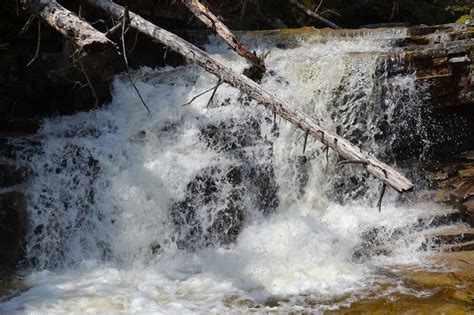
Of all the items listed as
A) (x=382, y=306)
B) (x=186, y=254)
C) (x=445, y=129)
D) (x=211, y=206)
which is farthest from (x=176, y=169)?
(x=445, y=129)

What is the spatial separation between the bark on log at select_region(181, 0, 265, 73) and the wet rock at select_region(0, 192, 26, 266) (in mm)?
3565

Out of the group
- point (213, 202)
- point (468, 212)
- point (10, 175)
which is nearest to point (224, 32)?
point (213, 202)

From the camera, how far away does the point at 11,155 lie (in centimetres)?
825

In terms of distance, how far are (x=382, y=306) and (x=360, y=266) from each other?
135 centimetres

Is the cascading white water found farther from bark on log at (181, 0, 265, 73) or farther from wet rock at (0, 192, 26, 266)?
bark on log at (181, 0, 265, 73)

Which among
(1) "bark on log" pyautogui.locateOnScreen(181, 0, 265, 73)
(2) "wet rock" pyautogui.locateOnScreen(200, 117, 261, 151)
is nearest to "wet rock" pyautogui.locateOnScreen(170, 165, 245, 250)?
(2) "wet rock" pyautogui.locateOnScreen(200, 117, 261, 151)

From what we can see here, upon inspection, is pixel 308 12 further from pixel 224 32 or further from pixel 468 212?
pixel 468 212

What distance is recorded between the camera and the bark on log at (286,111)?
529 cm

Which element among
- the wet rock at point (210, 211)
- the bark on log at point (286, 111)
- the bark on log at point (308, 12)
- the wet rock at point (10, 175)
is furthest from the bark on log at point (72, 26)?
the bark on log at point (308, 12)

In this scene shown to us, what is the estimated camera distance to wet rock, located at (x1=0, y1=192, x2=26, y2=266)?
7.48 meters

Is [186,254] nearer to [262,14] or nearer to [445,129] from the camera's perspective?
[445,129]

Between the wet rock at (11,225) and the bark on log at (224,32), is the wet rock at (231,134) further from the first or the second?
the wet rock at (11,225)

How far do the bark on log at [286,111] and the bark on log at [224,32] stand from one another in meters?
0.76

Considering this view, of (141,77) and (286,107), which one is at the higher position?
(141,77)
